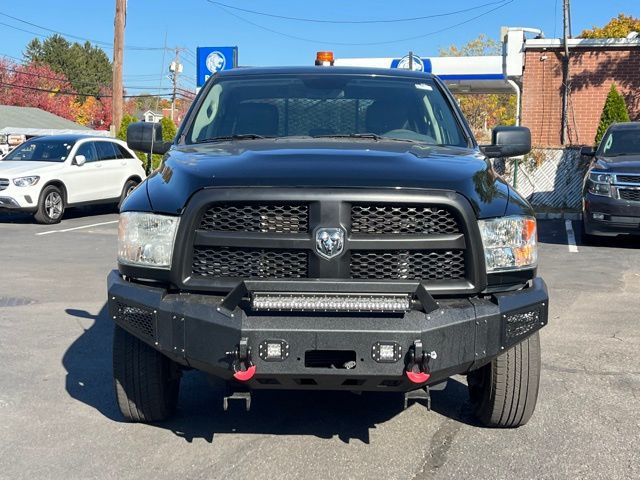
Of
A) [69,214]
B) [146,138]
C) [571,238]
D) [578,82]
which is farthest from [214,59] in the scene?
[146,138]

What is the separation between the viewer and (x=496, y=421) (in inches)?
168

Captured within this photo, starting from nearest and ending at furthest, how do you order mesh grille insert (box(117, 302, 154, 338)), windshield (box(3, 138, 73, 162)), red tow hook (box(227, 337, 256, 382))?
red tow hook (box(227, 337, 256, 382)), mesh grille insert (box(117, 302, 154, 338)), windshield (box(3, 138, 73, 162))

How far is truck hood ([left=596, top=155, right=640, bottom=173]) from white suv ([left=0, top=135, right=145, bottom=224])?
8.10 metres

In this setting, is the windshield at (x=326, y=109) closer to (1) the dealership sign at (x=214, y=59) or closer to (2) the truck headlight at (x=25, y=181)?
(2) the truck headlight at (x=25, y=181)

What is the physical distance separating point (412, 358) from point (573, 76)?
793 inches

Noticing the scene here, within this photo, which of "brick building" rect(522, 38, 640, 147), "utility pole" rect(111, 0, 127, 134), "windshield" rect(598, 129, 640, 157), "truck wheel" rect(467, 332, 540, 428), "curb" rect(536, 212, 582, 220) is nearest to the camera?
"truck wheel" rect(467, 332, 540, 428)

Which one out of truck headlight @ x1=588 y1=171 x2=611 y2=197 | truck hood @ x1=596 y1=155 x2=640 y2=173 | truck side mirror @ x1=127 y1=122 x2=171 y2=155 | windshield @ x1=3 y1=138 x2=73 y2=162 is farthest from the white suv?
truck side mirror @ x1=127 y1=122 x2=171 y2=155

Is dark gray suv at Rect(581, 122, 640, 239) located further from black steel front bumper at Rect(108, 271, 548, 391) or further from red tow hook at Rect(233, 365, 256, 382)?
red tow hook at Rect(233, 365, 256, 382)

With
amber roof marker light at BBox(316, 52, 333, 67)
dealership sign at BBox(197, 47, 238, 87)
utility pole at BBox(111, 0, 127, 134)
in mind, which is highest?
utility pole at BBox(111, 0, 127, 134)

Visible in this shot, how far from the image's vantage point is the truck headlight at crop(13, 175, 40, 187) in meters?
14.7

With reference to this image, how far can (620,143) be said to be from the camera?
42.0 feet

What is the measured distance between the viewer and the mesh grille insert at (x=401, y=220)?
3.56 metres

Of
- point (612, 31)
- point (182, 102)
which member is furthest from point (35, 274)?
point (182, 102)

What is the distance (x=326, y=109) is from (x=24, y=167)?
457 inches
